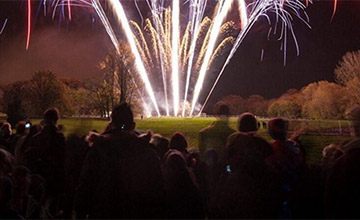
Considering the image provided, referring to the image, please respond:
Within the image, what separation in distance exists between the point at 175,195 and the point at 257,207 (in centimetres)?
108

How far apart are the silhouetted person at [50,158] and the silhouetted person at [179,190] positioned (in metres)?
2.03

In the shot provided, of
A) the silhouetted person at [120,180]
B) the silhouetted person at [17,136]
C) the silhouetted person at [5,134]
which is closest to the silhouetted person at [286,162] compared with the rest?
the silhouetted person at [120,180]

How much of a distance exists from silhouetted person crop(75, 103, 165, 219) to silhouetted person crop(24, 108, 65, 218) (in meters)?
1.97

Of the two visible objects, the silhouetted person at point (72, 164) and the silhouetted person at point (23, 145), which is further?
the silhouetted person at point (23, 145)

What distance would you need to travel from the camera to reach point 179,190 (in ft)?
16.1

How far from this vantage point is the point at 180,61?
25.6 meters

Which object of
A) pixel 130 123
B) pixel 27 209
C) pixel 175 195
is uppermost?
pixel 130 123

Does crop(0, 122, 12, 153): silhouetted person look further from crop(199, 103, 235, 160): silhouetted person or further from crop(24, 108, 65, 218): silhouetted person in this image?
crop(199, 103, 235, 160): silhouetted person

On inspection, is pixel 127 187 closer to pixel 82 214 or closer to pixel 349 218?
pixel 82 214

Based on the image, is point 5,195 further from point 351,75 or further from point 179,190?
point 351,75

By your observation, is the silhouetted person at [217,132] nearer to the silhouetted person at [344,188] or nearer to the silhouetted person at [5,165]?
the silhouetted person at [344,188]

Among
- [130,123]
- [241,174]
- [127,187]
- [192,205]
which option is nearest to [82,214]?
[127,187]

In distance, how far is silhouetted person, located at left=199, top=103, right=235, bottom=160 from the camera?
6.94 metres

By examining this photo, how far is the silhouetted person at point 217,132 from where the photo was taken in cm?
694
